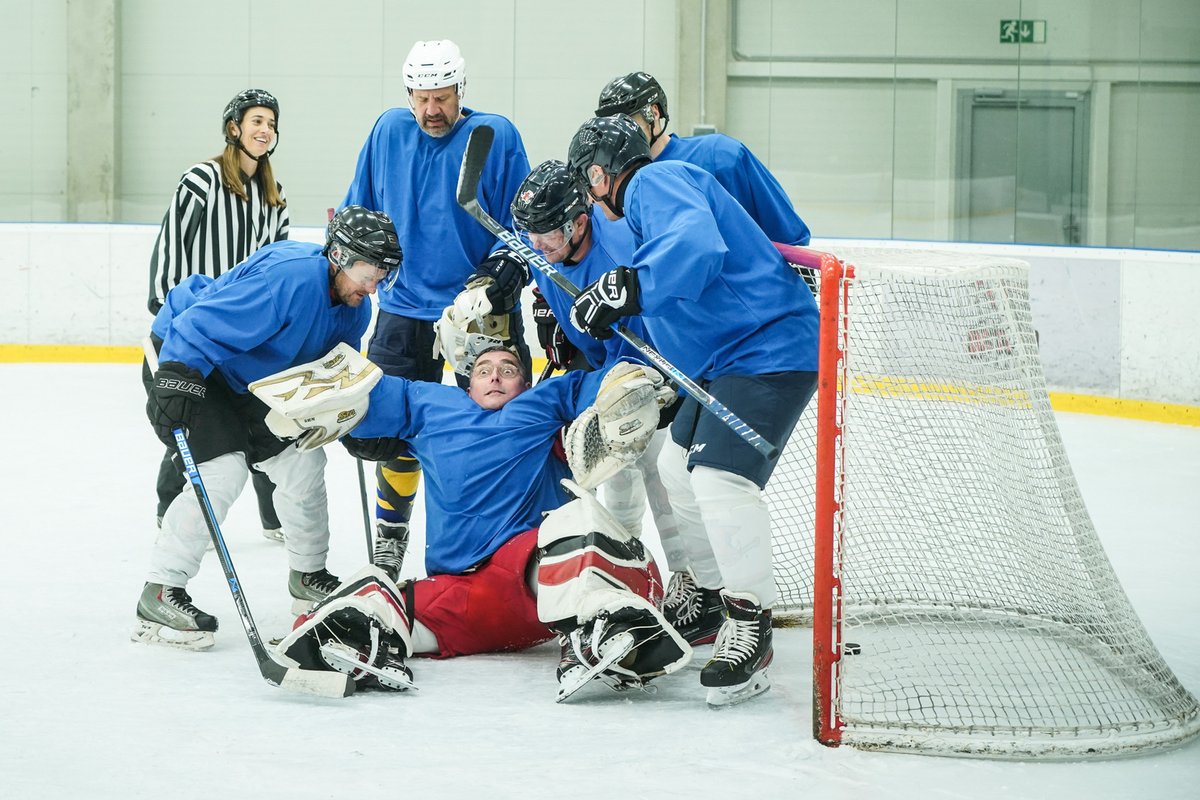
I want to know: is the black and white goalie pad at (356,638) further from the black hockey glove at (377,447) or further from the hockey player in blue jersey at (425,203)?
the hockey player in blue jersey at (425,203)

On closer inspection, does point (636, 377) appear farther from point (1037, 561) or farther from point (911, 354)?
point (1037, 561)

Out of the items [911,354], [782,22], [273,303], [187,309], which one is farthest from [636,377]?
[782,22]

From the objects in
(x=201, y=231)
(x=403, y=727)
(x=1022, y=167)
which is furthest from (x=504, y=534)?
(x=1022, y=167)

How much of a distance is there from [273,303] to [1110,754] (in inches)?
66.5

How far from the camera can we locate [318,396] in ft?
9.11

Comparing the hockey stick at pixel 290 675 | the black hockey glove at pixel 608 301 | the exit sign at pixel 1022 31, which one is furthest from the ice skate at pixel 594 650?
the exit sign at pixel 1022 31

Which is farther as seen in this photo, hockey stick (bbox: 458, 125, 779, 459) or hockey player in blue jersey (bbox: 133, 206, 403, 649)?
hockey player in blue jersey (bbox: 133, 206, 403, 649)

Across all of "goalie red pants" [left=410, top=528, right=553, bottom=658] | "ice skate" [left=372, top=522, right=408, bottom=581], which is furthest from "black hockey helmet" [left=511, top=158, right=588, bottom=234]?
"ice skate" [left=372, top=522, right=408, bottom=581]

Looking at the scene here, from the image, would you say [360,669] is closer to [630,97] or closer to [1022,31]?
[630,97]

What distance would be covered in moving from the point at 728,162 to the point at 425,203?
737mm

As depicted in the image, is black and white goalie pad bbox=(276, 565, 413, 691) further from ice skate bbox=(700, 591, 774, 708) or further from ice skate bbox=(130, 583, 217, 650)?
ice skate bbox=(700, 591, 774, 708)

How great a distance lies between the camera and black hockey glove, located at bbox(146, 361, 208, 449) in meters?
2.75

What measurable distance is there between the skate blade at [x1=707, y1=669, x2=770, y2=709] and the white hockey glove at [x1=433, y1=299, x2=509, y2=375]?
3.08 feet

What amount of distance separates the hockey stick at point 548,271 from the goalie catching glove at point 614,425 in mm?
54
